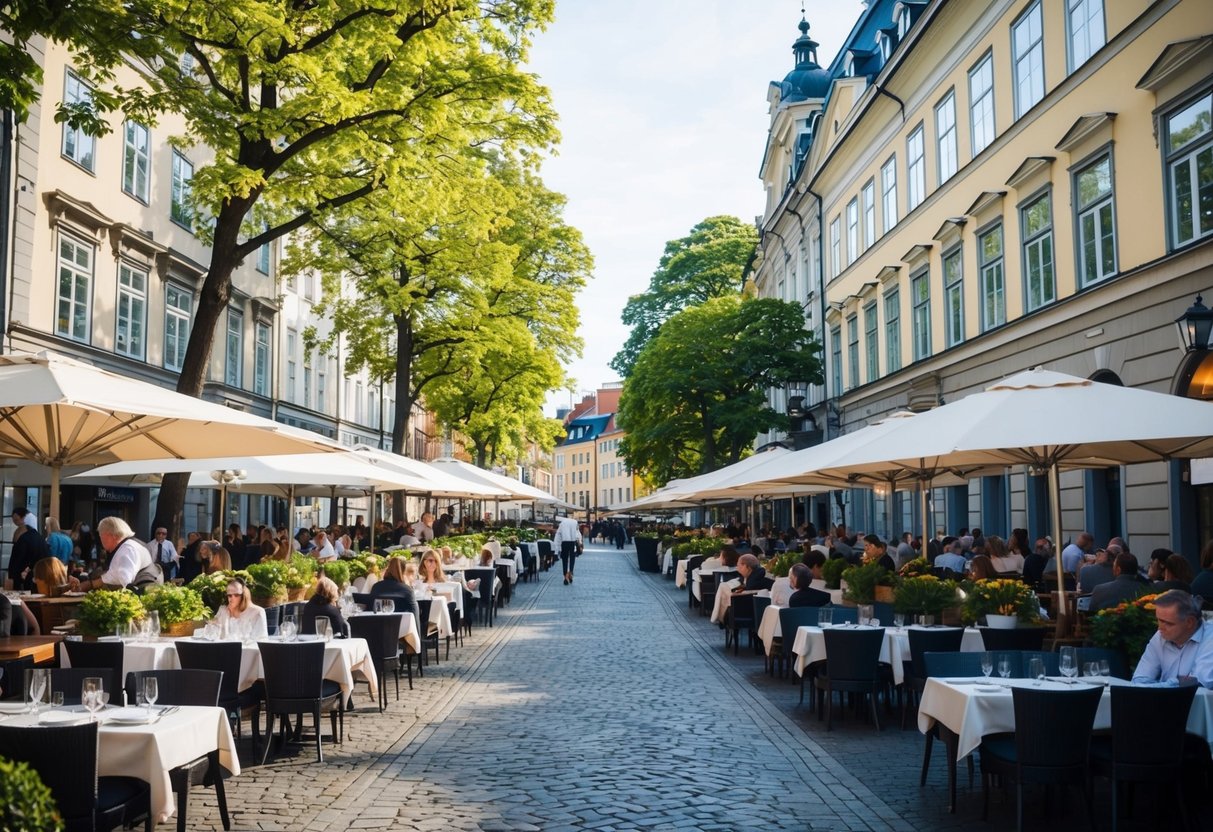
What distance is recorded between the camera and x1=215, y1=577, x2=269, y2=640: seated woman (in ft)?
31.8

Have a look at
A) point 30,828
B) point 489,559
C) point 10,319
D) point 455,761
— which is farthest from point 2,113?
point 30,828

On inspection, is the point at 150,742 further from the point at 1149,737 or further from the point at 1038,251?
the point at 1038,251

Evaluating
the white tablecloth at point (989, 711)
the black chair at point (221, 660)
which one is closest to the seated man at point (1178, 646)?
the white tablecloth at point (989, 711)

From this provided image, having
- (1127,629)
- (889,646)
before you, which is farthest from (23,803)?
(889,646)

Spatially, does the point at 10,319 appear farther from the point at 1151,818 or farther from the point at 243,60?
the point at 1151,818

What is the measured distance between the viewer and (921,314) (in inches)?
1131

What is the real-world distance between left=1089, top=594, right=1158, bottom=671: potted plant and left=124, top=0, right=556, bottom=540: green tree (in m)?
10.8

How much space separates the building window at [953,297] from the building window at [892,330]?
399 centimetres

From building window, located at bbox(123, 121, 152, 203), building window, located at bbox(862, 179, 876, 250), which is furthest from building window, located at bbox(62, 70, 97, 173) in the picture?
building window, located at bbox(862, 179, 876, 250)

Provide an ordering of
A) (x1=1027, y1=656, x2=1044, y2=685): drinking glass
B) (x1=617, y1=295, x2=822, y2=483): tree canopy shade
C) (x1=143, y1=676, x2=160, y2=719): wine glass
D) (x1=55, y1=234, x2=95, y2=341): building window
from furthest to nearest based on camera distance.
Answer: (x1=617, y1=295, x2=822, y2=483): tree canopy shade < (x1=55, y1=234, x2=95, y2=341): building window < (x1=1027, y1=656, x2=1044, y2=685): drinking glass < (x1=143, y1=676, x2=160, y2=719): wine glass

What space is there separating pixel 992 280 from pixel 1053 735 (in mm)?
18371

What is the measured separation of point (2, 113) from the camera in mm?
20625

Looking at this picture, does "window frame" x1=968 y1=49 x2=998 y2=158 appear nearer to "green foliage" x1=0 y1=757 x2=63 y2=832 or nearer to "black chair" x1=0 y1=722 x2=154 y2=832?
"black chair" x1=0 y1=722 x2=154 y2=832

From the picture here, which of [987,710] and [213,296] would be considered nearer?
[987,710]
